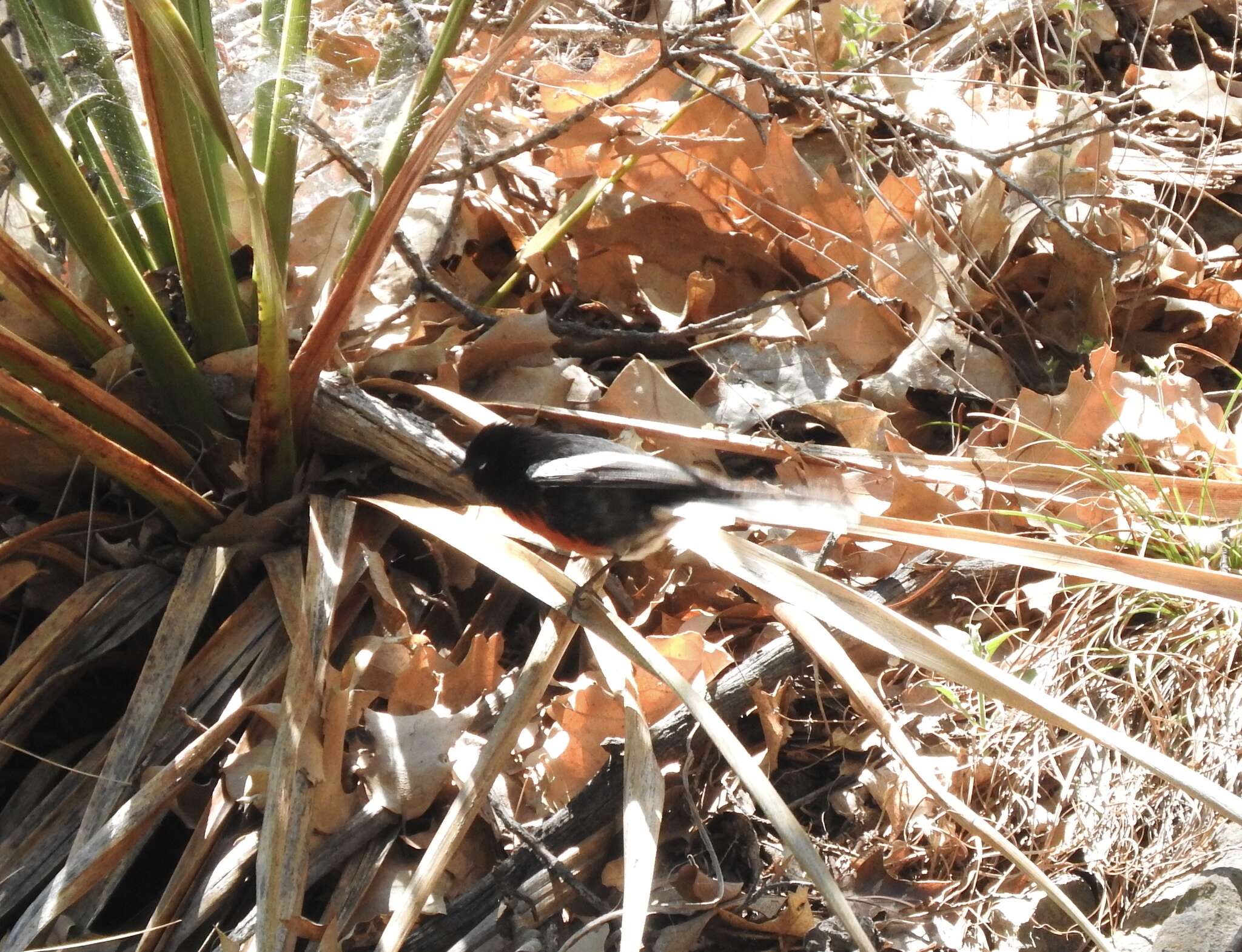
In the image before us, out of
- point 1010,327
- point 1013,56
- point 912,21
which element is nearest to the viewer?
point 1010,327

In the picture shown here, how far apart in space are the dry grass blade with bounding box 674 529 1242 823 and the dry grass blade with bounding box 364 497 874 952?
233mm

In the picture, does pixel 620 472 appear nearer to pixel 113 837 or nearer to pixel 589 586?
pixel 589 586

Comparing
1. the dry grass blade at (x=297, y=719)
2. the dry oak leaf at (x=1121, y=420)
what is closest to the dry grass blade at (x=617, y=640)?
the dry grass blade at (x=297, y=719)

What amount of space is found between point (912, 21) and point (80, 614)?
131 inches

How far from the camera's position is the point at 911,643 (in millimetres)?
1688

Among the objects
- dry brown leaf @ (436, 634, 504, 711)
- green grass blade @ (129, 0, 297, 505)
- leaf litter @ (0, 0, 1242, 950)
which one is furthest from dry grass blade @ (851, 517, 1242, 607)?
green grass blade @ (129, 0, 297, 505)

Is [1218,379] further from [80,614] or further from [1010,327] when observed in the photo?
[80,614]

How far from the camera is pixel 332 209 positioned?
2.92 meters

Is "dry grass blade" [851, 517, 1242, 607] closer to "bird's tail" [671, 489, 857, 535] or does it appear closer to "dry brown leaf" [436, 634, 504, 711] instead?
"bird's tail" [671, 489, 857, 535]

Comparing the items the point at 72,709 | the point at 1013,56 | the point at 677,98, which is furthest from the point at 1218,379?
the point at 72,709

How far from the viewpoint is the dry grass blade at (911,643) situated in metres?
1.47

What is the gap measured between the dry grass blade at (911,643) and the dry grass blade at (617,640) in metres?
0.23

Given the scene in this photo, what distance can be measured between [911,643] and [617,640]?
54 centimetres

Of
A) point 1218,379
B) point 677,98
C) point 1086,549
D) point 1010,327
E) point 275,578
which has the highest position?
point 677,98
